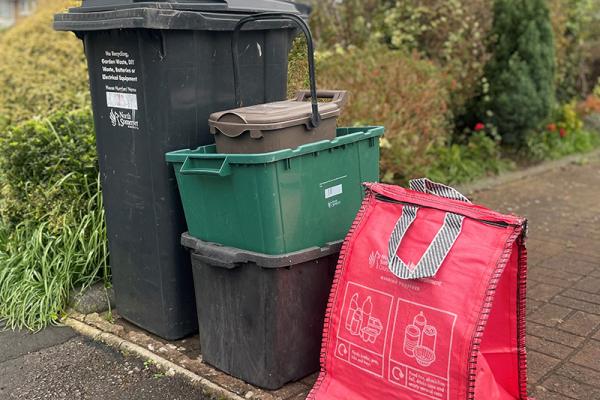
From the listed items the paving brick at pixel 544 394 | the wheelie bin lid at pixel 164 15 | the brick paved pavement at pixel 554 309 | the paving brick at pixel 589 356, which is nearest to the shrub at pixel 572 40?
the brick paved pavement at pixel 554 309

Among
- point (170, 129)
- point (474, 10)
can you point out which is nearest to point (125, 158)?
point (170, 129)

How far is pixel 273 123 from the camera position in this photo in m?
2.92

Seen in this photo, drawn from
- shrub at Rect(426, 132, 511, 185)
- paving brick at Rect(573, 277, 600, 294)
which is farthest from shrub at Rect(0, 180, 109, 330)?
shrub at Rect(426, 132, 511, 185)

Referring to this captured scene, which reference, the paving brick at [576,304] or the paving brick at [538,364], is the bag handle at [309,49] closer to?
the paving brick at [538,364]

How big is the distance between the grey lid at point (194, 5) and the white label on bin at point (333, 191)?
38.9 inches

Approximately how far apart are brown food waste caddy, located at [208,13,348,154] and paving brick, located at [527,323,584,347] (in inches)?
62.0

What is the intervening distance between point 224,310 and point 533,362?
155 centimetres

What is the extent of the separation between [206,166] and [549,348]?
6.55 feet

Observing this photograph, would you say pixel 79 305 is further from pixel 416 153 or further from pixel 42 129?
pixel 416 153

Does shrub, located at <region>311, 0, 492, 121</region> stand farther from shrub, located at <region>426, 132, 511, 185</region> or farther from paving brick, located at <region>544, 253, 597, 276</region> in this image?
paving brick, located at <region>544, 253, 597, 276</region>

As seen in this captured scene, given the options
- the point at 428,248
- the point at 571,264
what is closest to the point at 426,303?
the point at 428,248

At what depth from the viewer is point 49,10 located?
833 centimetres

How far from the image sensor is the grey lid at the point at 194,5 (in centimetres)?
306

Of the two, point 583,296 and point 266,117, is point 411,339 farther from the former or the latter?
point 583,296
